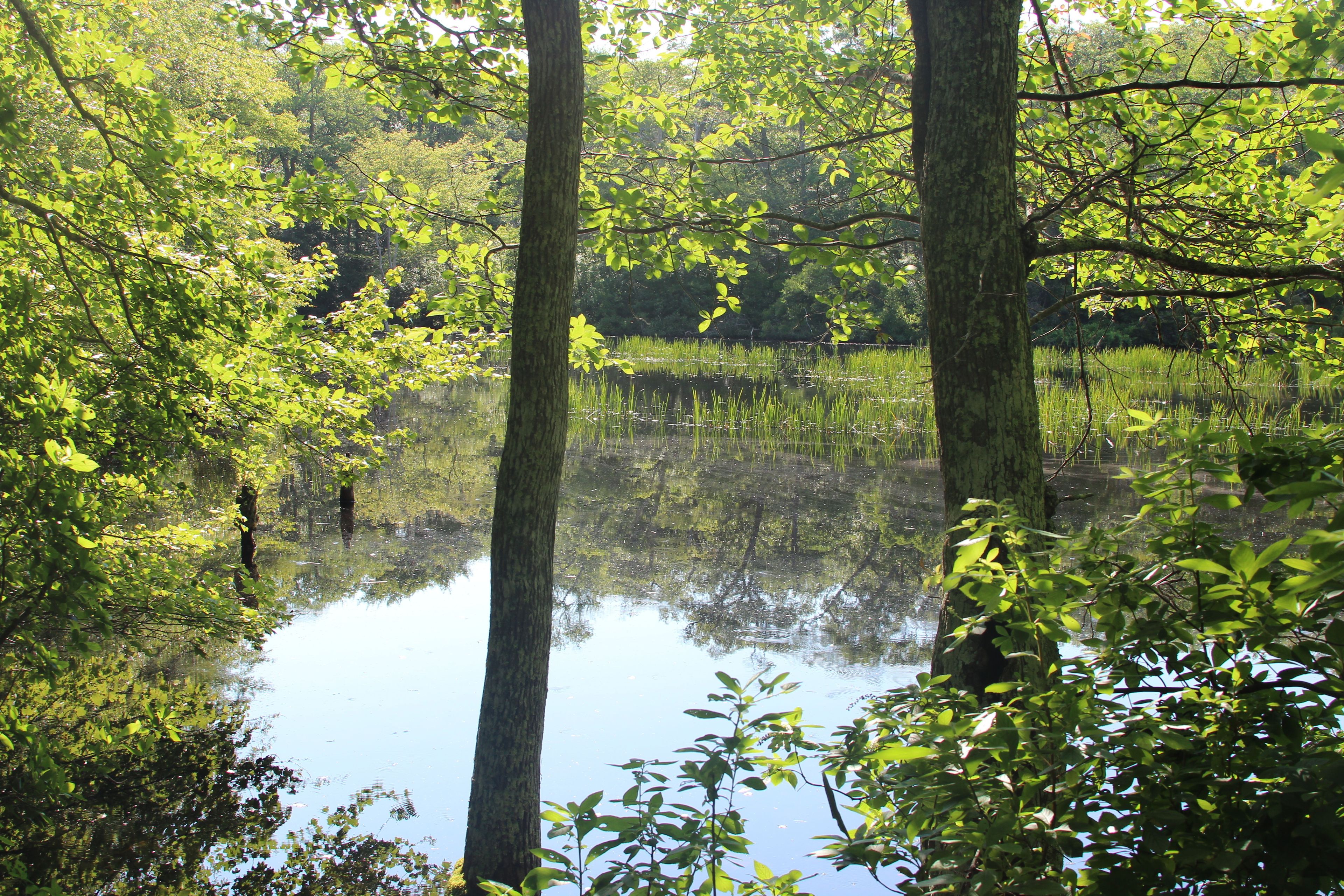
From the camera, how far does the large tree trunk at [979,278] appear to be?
248cm

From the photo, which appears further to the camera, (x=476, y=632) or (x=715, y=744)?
(x=476, y=632)

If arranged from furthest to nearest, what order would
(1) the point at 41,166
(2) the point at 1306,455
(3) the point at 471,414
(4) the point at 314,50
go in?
(3) the point at 471,414 < (4) the point at 314,50 < (1) the point at 41,166 < (2) the point at 1306,455

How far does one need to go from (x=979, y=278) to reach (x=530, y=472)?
1629 mm

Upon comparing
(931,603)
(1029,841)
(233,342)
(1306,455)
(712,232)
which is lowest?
(931,603)

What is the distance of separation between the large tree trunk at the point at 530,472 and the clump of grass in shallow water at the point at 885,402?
6543 mm

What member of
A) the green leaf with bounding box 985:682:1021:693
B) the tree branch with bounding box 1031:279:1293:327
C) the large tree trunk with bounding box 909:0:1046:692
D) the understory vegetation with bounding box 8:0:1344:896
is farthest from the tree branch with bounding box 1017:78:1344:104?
the green leaf with bounding box 985:682:1021:693

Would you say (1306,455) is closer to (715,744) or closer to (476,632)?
(715,744)

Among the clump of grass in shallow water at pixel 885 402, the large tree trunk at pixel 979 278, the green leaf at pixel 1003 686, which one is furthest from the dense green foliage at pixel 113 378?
the clump of grass in shallow water at pixel 885 402

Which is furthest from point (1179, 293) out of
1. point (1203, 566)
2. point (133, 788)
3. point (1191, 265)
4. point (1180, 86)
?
point (133, 788)

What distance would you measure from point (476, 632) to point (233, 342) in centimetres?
290

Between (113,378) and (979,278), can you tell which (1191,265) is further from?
(113,378)

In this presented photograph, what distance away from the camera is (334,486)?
9641 millimetres

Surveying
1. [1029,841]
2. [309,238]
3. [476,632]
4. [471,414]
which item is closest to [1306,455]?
[1029,841]

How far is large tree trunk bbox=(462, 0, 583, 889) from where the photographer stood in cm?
311
